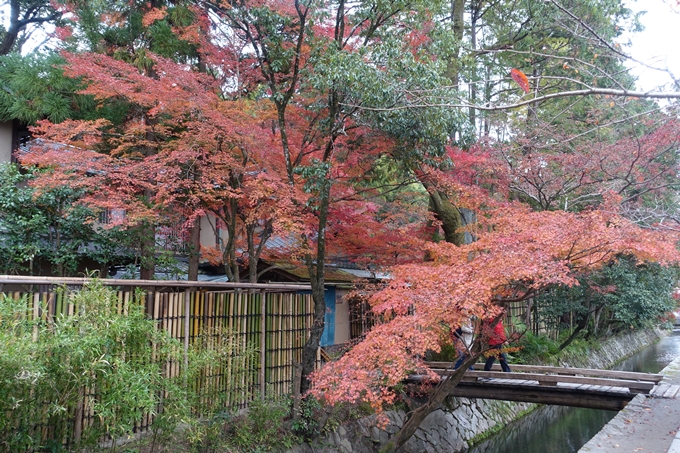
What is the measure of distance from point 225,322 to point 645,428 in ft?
21.4

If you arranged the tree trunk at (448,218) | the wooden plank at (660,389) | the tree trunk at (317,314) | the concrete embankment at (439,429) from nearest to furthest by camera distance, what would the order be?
the wooden plank at (660,389) → the tree trunk at (317,314) → the concrete embankment at (439,429) → the tree trunk at (448,218)

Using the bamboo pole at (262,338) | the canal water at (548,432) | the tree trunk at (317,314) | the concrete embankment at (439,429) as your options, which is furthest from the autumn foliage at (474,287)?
the canal water at (548,432)

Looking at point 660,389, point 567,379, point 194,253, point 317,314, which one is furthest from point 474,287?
point 194,253

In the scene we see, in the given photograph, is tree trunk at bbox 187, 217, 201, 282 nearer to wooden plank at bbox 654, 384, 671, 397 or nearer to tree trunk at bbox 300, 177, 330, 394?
tree trunk at bbox 300, 177, 330, 394

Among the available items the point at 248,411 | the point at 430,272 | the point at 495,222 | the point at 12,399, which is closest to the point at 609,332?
the point at 495,222

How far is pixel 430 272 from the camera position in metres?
8.76

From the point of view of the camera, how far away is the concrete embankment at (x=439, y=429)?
Result: 9922mm

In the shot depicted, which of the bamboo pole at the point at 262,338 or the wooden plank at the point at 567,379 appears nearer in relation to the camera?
the wooden plank at the point at 567,379

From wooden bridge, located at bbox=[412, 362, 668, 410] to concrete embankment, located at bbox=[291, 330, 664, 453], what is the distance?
1815mm

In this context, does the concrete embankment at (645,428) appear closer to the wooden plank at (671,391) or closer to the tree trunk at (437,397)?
→ the wooden plank at (671,391)

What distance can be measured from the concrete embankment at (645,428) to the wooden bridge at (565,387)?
0.57 m

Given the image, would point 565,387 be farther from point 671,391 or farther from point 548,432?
point 548,432

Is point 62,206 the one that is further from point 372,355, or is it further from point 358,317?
point 358,317

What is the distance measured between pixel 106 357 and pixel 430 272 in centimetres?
539
